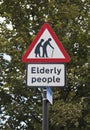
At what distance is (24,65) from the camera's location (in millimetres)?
16156

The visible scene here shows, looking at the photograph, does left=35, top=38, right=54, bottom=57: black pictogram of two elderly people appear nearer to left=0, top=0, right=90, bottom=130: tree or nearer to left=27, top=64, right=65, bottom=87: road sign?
left=27, top=64, right=65, bottom=87: road sign

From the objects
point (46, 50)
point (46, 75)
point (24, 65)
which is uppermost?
point (46, 50)

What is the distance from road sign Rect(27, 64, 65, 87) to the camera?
5.64 m

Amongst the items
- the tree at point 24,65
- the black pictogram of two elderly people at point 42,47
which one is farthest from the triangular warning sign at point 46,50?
the tree at point 24,65

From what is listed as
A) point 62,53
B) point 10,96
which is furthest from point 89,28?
point 62,53

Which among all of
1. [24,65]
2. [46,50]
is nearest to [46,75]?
[46,50]

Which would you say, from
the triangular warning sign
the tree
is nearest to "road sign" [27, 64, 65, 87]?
the triangular warning sign

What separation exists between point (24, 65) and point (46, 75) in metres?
10.5

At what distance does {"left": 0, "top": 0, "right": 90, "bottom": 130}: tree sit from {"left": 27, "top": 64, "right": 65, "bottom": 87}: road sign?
9.56m

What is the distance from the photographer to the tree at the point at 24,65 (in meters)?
Answer: 16.0

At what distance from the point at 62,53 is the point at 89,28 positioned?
1205 cm

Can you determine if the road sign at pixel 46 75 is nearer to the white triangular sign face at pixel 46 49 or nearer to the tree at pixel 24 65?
the white triangular sign face at pixel 46 49

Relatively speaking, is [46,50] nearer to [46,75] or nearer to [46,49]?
[46,49]

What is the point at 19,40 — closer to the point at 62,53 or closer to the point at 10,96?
the point at 10,96
